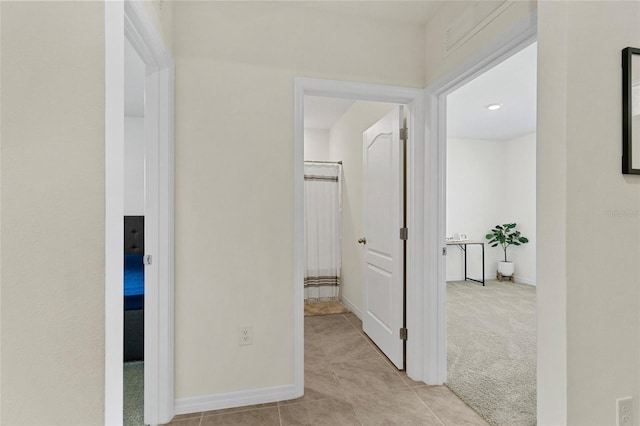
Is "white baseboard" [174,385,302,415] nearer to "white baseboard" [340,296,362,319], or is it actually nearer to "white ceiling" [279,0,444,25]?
"white baseboard" [340,296,362,319]

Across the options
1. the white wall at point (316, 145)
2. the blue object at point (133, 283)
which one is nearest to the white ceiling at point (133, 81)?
the blue object at point (133, 283)

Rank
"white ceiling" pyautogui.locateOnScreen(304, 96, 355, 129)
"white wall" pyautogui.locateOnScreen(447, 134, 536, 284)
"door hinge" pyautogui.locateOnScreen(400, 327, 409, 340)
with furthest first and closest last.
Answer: "white wall" pyautogui.locateOnScreen(447, 134, 536, 284) < "white ceiling" pyautogui.locateOnScreen(304, 96, 355, 129) < "door hinge" pyautogui.locateOnScreen(400, 327, 409, 340)

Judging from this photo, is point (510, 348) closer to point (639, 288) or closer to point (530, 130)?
point (639, 288)

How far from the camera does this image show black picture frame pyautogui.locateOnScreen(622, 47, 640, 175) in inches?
49.6

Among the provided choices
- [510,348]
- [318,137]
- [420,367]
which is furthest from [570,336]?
[318,137]

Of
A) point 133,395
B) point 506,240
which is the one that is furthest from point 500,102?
point 133,395

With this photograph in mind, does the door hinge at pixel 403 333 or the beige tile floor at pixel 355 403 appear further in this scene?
the door hinge at pixel 403 333

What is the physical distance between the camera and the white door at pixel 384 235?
236cm

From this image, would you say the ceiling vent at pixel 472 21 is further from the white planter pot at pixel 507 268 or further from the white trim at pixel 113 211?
the white planter pot at pixel 507 268

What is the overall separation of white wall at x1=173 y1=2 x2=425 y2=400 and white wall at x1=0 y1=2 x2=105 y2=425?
3.53ft

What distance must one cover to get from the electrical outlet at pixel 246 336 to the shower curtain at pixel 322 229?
2284 mm

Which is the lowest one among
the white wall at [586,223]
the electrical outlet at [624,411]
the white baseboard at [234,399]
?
the white baseboard at [234,399]

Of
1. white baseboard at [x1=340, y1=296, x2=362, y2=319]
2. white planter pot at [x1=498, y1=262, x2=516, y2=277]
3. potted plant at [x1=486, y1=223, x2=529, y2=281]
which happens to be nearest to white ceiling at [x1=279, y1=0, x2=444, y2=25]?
white baseboard at [x1=340, y1=296, x2=362, y2=319]

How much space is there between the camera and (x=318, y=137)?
4840mm
